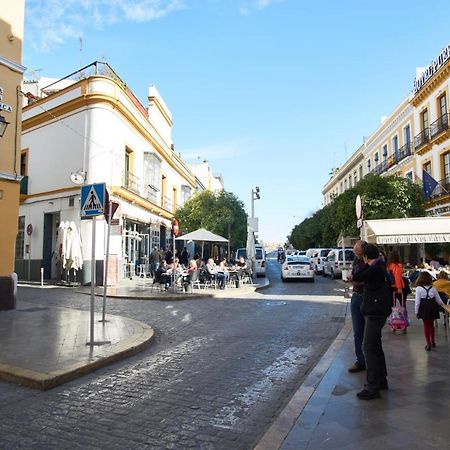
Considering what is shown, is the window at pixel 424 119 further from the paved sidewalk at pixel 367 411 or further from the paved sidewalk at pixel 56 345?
the paved sidewalk at pixel 367 411

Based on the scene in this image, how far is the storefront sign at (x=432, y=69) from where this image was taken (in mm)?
26406

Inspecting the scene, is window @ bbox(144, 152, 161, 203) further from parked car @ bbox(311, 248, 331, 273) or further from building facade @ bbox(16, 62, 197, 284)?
parked car @ bbox(311, 248, 331, 273)

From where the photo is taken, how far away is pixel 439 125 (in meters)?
27.6

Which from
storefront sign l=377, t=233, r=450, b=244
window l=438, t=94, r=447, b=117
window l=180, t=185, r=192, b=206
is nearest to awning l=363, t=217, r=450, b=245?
storefront sign l=377, t=233, r=450, b=244

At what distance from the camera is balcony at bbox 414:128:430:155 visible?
29125mm

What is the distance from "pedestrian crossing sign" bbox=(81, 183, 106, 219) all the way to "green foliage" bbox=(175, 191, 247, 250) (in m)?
20.8

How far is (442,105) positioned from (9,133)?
25.1 metres

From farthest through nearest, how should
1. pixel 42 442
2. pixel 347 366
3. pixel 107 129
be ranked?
1. pixel 107 129
2. pixel 347 366
3. pixel 42 442

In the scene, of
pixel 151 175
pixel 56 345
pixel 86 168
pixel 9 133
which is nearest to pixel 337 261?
pixel 151 175

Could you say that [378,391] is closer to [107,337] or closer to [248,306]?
[107,337]

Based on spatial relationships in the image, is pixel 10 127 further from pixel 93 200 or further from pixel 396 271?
pixel 396 271

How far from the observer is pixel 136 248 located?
24766mm

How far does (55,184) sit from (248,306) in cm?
1282

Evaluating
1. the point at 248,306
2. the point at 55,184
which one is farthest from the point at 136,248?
the point at 248,306
